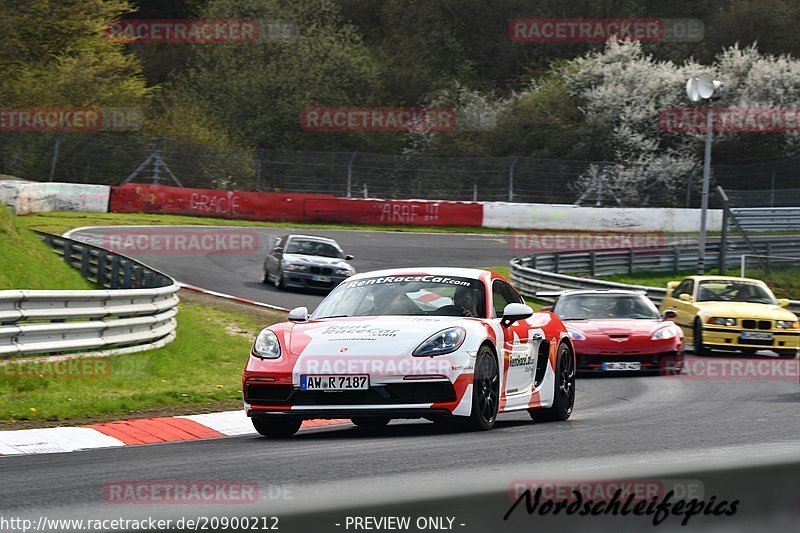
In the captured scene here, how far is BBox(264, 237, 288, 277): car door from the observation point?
2691 centimetres

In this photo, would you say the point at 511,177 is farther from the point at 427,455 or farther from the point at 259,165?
the point at 427,455

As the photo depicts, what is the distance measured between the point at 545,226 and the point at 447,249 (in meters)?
6.92

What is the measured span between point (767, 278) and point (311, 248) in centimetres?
1185

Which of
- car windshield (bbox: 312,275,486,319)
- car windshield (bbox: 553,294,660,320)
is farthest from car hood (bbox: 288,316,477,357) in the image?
car windshield (bbox: 553,294,660,320)

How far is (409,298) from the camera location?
977 centimetres

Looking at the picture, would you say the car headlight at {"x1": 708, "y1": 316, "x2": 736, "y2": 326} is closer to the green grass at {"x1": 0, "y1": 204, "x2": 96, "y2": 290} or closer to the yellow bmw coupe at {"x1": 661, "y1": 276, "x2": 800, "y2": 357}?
the yellow bmw coupe at {"x1": 661, "y1": 276, "x2": 800, "y2": 357}

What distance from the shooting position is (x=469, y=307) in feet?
32.0
